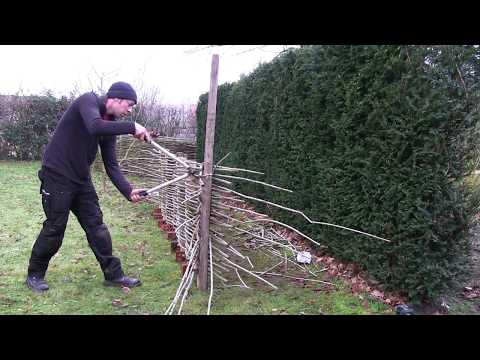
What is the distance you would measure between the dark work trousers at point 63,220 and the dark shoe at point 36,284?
4cm

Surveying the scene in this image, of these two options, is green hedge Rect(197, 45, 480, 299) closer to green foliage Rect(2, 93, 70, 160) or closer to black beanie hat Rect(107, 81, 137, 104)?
black beanie hat Rect(107, 81, 137, 104)

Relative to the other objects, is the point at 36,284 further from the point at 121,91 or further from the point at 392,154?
the point at 392,154

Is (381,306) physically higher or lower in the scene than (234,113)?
lower

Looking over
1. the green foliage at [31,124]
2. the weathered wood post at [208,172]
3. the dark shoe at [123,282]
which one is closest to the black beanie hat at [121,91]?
the weathered wood post at [208,172]

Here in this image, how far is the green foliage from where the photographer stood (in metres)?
12.5

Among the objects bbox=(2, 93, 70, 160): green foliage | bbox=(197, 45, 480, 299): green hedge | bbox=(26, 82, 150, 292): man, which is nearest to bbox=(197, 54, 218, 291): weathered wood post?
bbox=(26, 82, 150, 292): man

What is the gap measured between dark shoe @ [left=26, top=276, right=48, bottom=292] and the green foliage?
415 inches

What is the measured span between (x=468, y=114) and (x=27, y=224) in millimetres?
6074

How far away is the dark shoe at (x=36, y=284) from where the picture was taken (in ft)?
11.4

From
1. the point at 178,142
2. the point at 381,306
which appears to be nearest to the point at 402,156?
the point at 381,306

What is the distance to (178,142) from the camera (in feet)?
31.0

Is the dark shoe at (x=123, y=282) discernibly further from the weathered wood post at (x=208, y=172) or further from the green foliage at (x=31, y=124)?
Answer: the green foliage at (x=31, y=124)

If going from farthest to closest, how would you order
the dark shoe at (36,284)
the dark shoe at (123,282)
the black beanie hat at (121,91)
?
the dark shoe at (123,282)
the dark shoe at (36,284)
the black beanie hat at (121,91)

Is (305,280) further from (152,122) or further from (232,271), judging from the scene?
(152,122)
